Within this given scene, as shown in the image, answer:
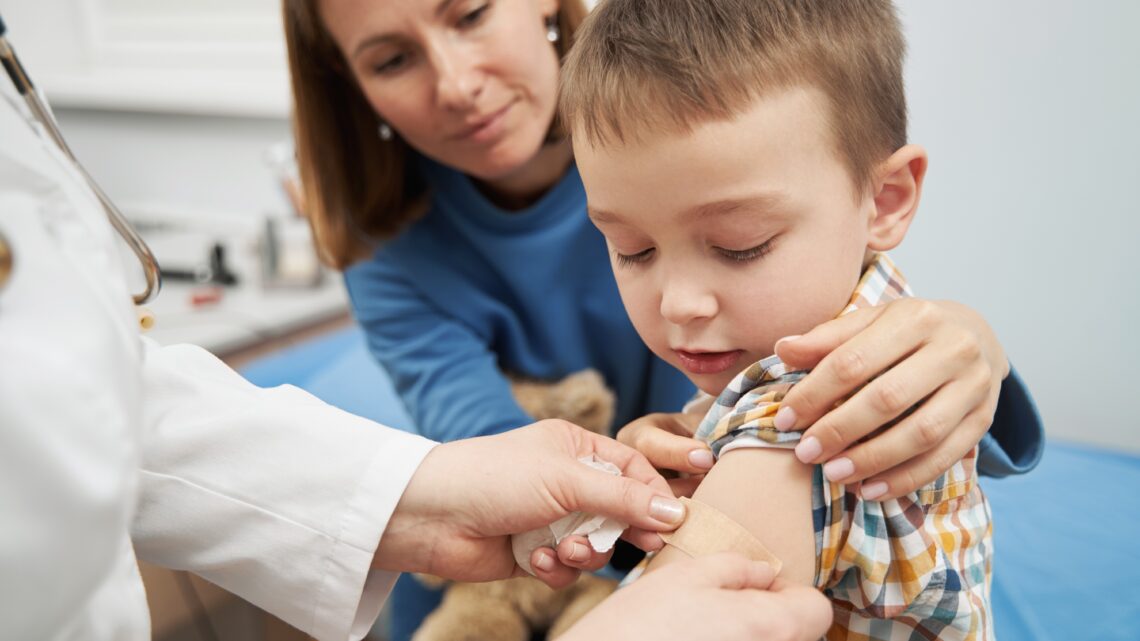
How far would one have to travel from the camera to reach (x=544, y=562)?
595 millimetres

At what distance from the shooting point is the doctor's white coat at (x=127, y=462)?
1.13 feet

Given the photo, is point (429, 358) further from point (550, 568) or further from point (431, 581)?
point (550, 568)

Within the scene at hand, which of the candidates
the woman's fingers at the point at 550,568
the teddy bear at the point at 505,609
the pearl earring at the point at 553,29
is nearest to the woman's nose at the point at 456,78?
the pearl earring at the point at 553,29

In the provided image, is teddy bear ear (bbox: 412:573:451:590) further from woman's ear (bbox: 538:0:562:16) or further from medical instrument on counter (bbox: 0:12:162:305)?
woman's ear (bbox: 538:0:562:16)

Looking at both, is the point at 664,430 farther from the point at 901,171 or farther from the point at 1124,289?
the point at 1124,289

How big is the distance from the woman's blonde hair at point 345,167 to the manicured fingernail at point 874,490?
74cm

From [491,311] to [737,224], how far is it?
0.54 metres

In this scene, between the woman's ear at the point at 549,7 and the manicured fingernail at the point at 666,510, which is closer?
the manicured fingernail at the point at 666,510

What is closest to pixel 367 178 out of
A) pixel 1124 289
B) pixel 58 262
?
pixel 58 262

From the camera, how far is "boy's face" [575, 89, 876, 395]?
20.5 inches

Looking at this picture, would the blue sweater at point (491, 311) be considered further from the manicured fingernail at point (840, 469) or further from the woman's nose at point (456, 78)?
the manicured fingernail at point (840, 469)

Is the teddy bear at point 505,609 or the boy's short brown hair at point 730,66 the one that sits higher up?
the boy's short brown hair at point 730,66

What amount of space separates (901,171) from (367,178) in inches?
29.0

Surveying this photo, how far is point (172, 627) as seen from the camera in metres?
0.63
